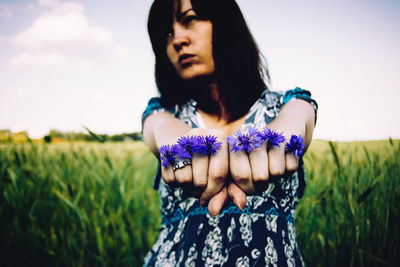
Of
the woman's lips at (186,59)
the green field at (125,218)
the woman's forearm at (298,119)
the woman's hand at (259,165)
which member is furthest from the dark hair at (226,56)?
the woman's hand at (259,165)

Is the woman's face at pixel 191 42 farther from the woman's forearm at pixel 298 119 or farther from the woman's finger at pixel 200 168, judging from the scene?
the woman's finger at pixel 200 168

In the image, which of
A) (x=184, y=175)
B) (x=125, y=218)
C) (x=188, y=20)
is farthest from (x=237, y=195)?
(x=125, y=218)

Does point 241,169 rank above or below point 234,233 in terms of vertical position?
above

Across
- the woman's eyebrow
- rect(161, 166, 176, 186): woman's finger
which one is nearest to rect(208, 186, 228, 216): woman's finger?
rect(161, 166, 176, 186): woman's finger

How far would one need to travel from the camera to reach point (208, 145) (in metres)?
0.56

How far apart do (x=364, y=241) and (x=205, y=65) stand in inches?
55.8

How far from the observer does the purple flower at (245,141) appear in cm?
55

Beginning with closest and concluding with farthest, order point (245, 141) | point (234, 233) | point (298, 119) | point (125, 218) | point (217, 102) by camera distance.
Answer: point (245, 141)
point (298, 119)
point (234, 233)
point (217, 102)
point (125, 218)

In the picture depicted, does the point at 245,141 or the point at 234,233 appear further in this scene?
the point at 234,233

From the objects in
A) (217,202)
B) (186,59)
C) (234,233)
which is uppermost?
(186,59)

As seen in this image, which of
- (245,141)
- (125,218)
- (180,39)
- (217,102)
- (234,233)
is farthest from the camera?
(125,218)

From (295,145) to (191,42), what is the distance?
792 mm

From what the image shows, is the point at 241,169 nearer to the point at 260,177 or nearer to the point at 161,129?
the point at 260,177

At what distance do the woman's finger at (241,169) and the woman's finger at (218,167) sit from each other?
0.02 metres
